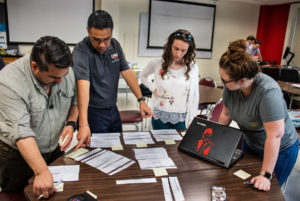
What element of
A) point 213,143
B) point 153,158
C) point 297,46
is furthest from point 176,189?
point 297,46

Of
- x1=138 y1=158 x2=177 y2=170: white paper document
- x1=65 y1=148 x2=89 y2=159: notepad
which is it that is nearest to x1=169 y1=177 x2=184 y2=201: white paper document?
x1=138 y1=158 x2=177 y2=170: white paper document

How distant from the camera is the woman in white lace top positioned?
2.06 metres

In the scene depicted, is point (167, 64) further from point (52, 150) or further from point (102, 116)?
point (52, 150)

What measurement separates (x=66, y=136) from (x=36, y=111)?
24cm

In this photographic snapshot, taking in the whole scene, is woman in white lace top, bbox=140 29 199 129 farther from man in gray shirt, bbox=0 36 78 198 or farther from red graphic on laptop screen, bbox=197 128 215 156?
man in gray shirt, bbox=0 36 78 198

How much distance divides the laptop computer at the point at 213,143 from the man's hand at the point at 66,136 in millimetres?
706

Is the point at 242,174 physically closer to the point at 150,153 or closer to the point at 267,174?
the point at 267,174

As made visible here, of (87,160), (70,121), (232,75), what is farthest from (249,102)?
(70,121)

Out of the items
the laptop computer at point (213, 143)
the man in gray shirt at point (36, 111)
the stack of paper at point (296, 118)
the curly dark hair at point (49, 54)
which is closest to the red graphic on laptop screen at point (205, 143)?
the laptop computer at point (213, 143)

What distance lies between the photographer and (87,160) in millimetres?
1429

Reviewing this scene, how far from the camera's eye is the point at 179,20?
23.7 feet

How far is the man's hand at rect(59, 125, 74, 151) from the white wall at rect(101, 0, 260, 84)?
512cm

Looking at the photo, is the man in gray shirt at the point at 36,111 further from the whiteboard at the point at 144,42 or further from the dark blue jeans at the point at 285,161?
the whiteboard at the point at 144,42

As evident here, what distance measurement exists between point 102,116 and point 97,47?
1.79 ft
